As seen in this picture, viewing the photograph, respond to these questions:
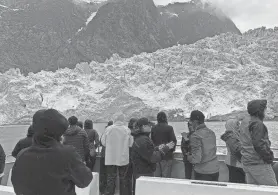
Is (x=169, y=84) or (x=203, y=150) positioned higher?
(x=169, y=84)

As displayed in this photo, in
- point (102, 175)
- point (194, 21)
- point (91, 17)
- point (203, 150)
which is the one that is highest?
point (194, 21)

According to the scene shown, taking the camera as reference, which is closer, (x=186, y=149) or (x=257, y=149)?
(x=257, y=149)

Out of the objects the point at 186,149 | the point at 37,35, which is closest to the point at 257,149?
the point at 186,149

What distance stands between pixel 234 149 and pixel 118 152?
127 cm

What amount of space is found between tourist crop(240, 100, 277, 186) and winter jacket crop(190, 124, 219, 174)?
480mm

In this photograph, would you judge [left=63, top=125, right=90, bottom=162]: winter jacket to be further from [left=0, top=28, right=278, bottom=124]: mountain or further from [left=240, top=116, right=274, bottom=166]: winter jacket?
[left=0, top=28, right=278, bottom=124]: mountain

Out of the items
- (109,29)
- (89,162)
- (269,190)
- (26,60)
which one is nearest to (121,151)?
(89,162)

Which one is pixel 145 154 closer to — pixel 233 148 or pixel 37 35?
pixel 233 148

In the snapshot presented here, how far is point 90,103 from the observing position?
3884cm

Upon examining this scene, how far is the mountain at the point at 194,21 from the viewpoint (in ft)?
348

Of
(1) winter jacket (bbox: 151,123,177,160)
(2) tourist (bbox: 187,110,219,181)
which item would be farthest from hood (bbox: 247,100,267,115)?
(1) winter jacket (bbox: 151,123,177,160)

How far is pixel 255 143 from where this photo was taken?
261 cm

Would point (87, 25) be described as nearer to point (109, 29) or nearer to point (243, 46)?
point (109, 29)

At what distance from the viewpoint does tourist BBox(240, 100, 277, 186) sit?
8.57 feet
